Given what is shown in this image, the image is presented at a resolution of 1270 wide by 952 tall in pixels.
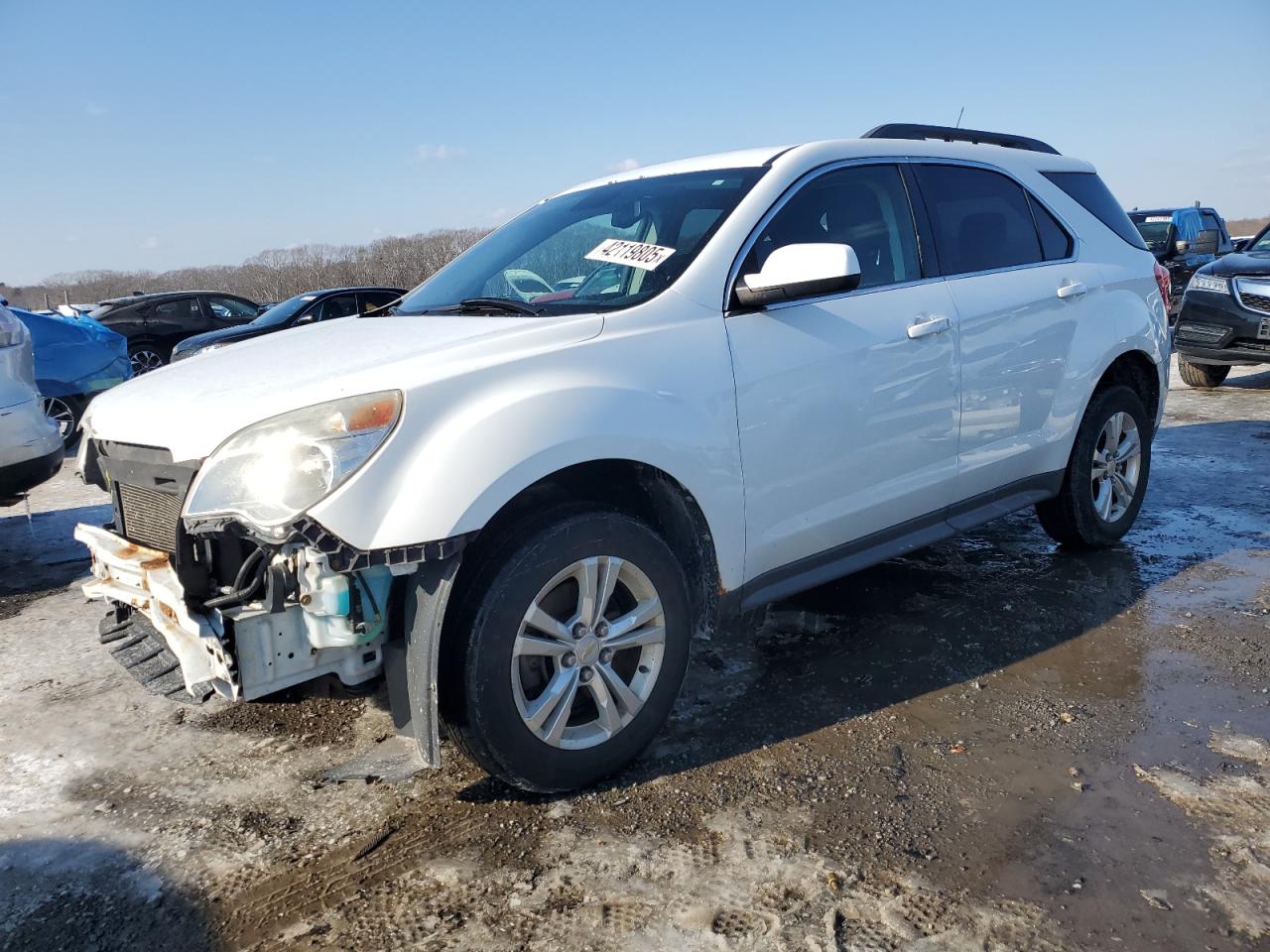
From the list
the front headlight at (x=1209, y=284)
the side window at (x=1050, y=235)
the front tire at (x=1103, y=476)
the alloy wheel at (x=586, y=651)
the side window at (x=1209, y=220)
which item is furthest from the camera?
the side window at (x=1209, y=220)

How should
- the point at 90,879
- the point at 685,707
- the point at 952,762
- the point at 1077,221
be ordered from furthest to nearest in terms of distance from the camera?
the point at 1077,221 → the point at 685,707 → the point at 952,762 → the point at 90,879

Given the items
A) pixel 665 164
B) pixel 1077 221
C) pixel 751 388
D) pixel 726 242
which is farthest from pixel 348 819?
pixel 1077 221

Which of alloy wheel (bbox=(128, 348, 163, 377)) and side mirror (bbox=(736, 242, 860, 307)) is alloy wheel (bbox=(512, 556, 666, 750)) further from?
alloy wheel (bbox=(128, 348, 163, 377))

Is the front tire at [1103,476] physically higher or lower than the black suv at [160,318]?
lower

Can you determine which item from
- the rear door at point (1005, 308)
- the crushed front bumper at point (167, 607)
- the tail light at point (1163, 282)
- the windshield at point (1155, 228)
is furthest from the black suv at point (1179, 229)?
the crushed front bumper at point (167, 607)

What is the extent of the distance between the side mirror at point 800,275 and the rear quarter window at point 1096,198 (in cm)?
205

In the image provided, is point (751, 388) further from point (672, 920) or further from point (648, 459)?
point (672, 920)

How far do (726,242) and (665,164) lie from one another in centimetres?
90

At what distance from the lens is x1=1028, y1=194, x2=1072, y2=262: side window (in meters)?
4.10

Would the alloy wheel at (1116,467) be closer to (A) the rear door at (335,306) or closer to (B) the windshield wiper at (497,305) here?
(B) the windshield wiper at (497,305)

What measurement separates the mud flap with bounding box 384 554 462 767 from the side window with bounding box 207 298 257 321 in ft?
52.5

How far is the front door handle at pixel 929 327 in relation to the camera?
332 centimetres

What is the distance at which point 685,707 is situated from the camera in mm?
3189

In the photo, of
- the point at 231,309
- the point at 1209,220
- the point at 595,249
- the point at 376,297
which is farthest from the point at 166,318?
the point at 1209,220
